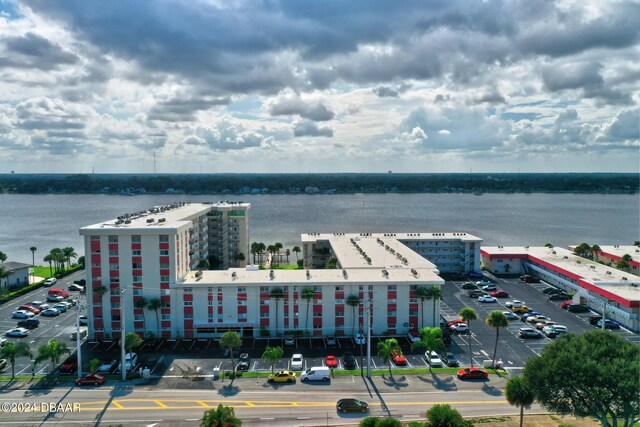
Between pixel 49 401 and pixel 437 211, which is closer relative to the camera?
pixel 49 401

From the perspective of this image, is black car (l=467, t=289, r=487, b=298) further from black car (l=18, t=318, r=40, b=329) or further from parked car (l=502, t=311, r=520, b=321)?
black car (l=18, t=318, r=40, b=329)

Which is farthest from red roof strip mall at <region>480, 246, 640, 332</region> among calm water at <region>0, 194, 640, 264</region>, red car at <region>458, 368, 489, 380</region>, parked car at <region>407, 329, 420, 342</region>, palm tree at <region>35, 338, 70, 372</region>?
palm tree at <region>35, 338, 70, 372</region>

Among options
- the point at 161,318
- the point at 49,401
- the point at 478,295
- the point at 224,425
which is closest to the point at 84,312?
the point at 161,318

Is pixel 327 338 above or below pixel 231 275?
below

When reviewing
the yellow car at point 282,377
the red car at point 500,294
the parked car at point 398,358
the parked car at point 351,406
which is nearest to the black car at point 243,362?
the yellow car at point 282,377

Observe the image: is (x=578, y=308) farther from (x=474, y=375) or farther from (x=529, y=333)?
(x=474, y=375)

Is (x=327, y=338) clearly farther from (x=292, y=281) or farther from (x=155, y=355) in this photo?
(x=155, y=355)
